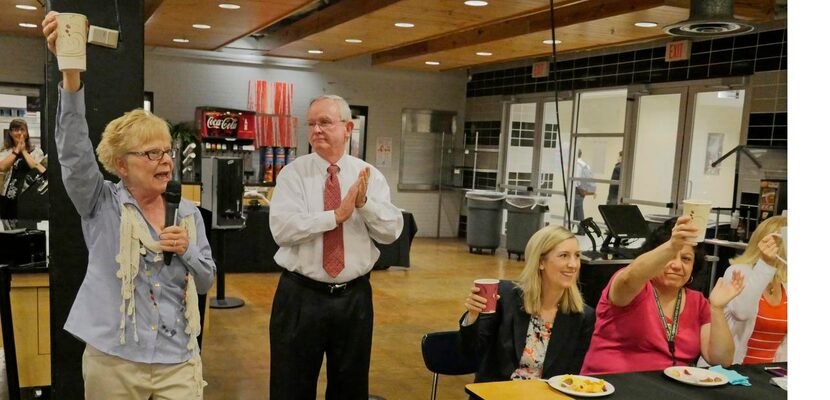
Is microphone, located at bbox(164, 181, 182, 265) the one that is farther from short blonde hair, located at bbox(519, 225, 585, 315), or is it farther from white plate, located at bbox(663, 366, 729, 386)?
white plate, located at bbox(663, 366, 729, 386)

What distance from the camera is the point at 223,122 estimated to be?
10352 millimetres

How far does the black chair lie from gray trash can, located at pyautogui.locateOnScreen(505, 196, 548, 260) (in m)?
7.48

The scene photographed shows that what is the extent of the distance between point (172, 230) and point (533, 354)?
1.49 m

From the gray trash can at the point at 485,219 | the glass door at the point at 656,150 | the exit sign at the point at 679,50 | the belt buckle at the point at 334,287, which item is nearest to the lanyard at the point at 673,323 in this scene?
the belt buckle at the point at 334,287

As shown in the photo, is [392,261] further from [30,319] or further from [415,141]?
[30,319]

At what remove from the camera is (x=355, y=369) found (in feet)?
10.8

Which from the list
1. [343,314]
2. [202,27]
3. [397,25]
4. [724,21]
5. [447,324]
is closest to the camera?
[343,314]

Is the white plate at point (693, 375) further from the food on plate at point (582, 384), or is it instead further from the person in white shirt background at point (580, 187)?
the person in white shirt background at point (580, 187)

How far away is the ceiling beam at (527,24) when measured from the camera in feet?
21.4

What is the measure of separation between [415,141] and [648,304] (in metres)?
10.1

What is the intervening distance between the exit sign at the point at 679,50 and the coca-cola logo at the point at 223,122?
5.84 metres

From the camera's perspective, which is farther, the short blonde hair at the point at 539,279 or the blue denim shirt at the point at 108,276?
the short blonde hair at the point at 539,279
